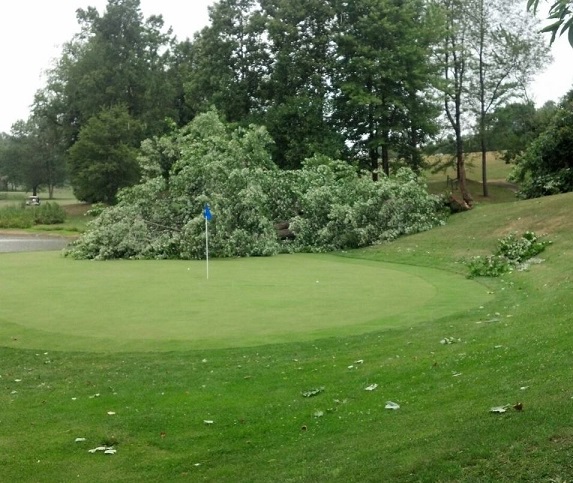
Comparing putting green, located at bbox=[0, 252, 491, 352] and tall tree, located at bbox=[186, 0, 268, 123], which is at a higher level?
tall tree, located at bbox=[186, 0, 268, 123]

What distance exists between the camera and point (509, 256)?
65.7ft

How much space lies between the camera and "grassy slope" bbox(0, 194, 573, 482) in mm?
5090

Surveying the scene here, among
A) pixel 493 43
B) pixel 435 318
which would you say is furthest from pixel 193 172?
pixel 493 43

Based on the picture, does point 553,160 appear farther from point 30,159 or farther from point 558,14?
point 30,159

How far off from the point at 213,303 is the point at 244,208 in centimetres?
1300

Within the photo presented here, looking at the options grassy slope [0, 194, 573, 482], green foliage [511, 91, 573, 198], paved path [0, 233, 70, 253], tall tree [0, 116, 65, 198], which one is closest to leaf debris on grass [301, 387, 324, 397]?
grassy slope [0, 194, 573, 482]

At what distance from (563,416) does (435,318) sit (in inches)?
259

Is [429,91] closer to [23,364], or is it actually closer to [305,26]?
[305,26]

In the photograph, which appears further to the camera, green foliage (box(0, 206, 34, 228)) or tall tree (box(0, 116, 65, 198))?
tall tree (box(0, 116, 65, 198))

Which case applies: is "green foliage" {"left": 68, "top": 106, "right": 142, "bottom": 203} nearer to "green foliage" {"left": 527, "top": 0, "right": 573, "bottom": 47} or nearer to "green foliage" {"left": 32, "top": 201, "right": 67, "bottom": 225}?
"green foliage" {"left": 32, "top": 201, "right": 67, "bottom": 225}

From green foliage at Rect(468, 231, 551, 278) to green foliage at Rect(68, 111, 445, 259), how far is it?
6570mm

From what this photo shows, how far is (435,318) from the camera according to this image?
11797 mm

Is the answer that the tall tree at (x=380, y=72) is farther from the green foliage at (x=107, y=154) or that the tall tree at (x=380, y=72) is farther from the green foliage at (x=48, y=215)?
the green foliage at (x=48, y=215)

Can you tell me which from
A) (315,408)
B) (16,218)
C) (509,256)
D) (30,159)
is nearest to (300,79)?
(16,218)
